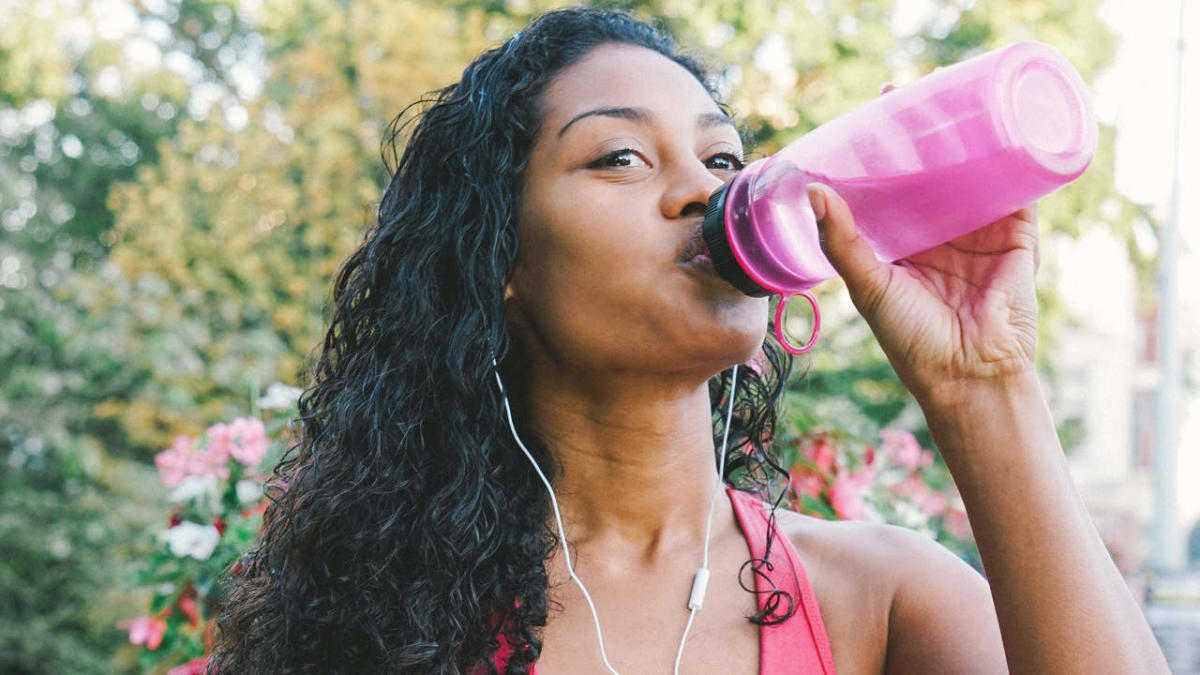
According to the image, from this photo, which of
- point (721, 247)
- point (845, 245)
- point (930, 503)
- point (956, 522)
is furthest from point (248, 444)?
point (956, 522)

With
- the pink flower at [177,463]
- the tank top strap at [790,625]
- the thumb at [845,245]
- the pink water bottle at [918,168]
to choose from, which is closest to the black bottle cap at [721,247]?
the pink water bottle at [918,168]

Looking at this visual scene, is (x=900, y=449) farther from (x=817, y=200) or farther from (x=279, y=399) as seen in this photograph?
(x=817, y=200)

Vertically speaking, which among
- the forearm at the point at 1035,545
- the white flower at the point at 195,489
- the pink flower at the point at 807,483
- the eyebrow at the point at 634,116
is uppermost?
the eyebrow at the point at 634,116

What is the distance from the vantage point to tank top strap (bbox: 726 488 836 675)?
1.49 metres

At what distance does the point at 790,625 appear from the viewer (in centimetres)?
154

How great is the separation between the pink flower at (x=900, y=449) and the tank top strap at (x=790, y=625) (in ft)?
6.64

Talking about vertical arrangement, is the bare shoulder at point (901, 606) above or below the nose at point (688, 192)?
below

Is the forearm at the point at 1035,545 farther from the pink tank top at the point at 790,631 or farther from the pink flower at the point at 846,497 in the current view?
the pink flower at the point at 846,497

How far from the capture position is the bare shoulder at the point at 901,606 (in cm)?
146

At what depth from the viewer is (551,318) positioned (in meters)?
1.63

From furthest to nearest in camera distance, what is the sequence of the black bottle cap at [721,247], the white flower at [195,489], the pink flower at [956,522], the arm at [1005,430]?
the pink flower at [956,522] → the white flower at [195,489] → the black bottle cap at [721,247] → the arm at [1005,430]

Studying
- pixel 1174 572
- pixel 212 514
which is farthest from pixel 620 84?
pixel 1174 572

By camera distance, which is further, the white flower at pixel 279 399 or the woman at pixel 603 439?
the white flower at pixel 279 399

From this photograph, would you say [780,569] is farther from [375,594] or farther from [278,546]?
[278,546]
